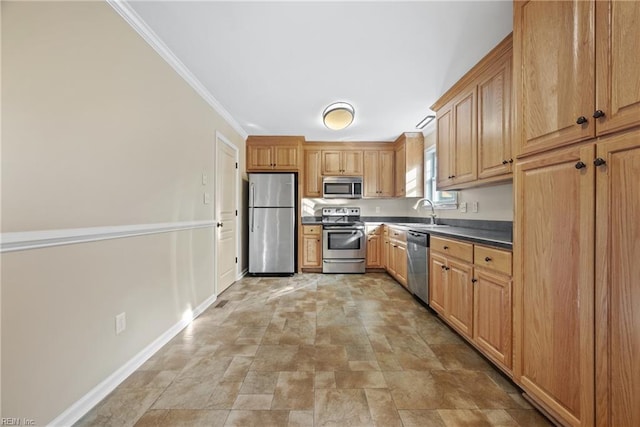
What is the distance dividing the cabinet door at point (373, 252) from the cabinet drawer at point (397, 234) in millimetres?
438

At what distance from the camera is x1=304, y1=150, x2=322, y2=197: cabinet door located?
4.84 meters

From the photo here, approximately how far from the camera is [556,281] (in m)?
1.25

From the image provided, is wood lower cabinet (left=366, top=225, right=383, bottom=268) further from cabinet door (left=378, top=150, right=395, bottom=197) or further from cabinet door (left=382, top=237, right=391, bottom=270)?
cabinet door (left=378, top=150, right=395, bottom=197)

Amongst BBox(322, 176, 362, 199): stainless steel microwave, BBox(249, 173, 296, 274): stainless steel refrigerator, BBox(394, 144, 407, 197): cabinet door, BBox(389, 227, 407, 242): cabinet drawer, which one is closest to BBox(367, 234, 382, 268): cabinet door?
BBox(389, 227, 407, 242): cabinet drawer

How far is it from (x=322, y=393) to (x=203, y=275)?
6.27 ft

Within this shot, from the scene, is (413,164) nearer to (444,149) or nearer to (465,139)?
(444,149)

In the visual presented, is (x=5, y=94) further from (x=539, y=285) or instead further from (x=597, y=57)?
(x=539, y=285)

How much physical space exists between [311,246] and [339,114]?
2.40m

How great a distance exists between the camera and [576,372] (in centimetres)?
114

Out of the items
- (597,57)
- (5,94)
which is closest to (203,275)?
(5,94)

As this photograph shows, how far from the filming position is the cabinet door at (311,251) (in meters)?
4.59

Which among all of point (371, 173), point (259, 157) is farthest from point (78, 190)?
point (371, 173)

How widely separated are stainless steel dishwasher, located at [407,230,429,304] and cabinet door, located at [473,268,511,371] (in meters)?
0.86

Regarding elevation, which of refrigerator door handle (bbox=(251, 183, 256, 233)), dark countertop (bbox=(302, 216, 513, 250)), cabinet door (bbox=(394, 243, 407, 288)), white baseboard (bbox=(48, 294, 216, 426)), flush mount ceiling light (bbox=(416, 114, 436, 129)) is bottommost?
white baseboard (bbox=(48, 294, 216, 426))
